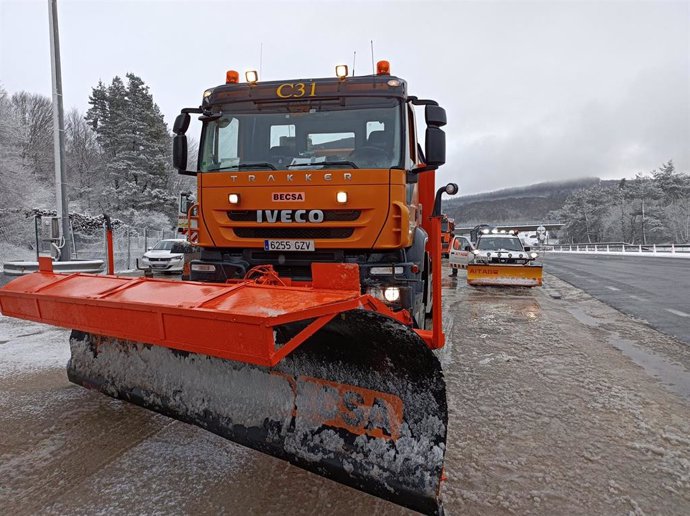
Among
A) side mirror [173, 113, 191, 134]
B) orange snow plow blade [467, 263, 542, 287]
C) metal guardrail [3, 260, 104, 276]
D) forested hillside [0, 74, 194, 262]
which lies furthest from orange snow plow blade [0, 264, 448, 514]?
forested hillside [0, 74, 194, 262]

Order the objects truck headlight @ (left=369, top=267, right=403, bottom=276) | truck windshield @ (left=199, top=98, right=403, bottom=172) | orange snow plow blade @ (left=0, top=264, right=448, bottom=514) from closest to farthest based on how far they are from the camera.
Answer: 1. orange snow plow blade @ (left=0, top=264, right=448, bottom=514)
2. truck headlight @ (left=369, top=267, right=403, bottom=276)
3. truck windshield @ (left=199, top=98, right=403, bottom=172)

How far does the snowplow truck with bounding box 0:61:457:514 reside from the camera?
2.13 m

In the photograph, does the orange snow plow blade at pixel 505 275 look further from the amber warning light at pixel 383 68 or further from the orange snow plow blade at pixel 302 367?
the orange snow plow blade at pixel 302 367

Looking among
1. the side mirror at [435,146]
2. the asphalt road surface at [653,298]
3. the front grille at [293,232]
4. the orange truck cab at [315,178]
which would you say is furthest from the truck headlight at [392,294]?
the asphalt road surface at [653,298]

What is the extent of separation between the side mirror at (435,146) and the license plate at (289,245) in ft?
4.90

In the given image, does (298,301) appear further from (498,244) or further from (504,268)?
(498,244)

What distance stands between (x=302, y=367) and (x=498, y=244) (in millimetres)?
12508

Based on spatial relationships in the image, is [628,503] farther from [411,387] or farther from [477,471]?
[411,387]

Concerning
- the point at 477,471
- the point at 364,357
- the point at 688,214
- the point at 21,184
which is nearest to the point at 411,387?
the point at 364,357

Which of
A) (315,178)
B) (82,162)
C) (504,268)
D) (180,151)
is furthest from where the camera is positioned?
(82,162)

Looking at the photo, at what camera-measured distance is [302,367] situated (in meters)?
2.59

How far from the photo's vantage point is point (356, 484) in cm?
223

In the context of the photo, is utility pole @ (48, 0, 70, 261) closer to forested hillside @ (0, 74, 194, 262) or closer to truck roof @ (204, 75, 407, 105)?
truck roof @ (204, 75, 407, 105)

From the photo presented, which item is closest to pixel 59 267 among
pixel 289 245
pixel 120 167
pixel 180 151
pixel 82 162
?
pixel 180 151
